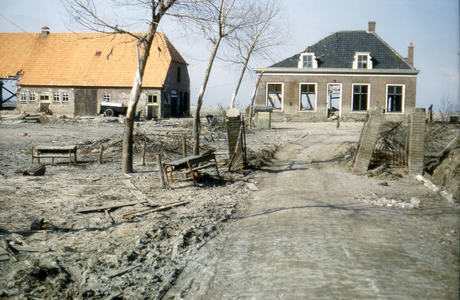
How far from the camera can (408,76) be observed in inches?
1286

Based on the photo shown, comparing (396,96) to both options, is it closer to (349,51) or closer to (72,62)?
(349,51)

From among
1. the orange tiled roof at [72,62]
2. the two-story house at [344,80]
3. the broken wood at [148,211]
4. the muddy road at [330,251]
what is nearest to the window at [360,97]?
the two-story house at [344,80]

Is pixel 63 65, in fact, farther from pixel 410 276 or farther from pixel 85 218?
pixel 410 276

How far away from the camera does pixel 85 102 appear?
3538 centimetres

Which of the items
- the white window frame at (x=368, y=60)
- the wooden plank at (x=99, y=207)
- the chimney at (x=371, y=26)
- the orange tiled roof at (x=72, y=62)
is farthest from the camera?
the orange tiled roof at (x=72, y=62)

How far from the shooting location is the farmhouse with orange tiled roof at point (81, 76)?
3503 cm

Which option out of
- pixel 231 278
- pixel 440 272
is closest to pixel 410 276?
pixel 440 272

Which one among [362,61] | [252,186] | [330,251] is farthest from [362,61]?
[330,251]

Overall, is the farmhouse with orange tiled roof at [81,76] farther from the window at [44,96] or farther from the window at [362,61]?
the window at [362,61]

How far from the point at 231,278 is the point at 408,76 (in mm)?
32630

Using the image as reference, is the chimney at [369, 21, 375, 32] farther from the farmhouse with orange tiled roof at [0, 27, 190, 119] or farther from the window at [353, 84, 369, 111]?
the farmhouse with orange tiled roof at [0, 27, 190, 119]

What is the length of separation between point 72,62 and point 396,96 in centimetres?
2851

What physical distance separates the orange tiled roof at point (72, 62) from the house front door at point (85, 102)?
69 centimetres

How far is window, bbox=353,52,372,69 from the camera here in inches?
1288
